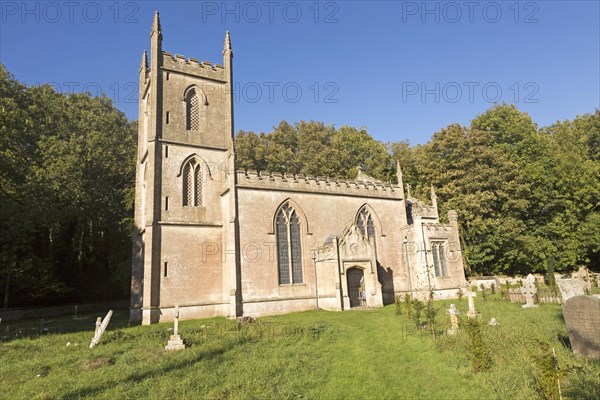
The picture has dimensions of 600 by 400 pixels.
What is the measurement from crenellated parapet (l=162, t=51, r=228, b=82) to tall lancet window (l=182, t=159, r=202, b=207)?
6.08 meters

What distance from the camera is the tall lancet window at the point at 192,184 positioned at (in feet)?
76.0

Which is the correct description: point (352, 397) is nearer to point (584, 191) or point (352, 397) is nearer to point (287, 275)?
point (287, 275)

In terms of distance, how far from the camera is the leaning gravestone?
9080mm

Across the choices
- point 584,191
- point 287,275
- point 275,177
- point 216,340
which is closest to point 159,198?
point 275,177

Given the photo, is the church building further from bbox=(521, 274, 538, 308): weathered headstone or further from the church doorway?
bbox=(521, 274, 538, 308): weathered headstone

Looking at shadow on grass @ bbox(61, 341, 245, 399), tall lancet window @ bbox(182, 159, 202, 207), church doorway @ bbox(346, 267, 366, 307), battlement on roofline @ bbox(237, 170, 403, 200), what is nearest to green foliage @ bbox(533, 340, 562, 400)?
shadow on grass @ bbox(61, 341, 245, 399)

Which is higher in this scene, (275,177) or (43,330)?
(275,177)

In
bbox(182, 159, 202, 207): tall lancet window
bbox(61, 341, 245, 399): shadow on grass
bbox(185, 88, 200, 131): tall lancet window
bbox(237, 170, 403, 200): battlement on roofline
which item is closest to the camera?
bbox(61, 341, 245, 399): shadow on grass

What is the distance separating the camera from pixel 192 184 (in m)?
23.4

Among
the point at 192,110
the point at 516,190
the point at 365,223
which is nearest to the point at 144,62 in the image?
the point at 192,110

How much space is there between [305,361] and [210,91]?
20.5 meters

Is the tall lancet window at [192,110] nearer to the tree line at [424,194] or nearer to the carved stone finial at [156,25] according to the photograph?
the carved stone finial at [156,25]

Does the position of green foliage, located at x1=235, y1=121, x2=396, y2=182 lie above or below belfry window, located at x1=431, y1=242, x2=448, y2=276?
above

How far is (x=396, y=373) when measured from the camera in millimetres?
8570
